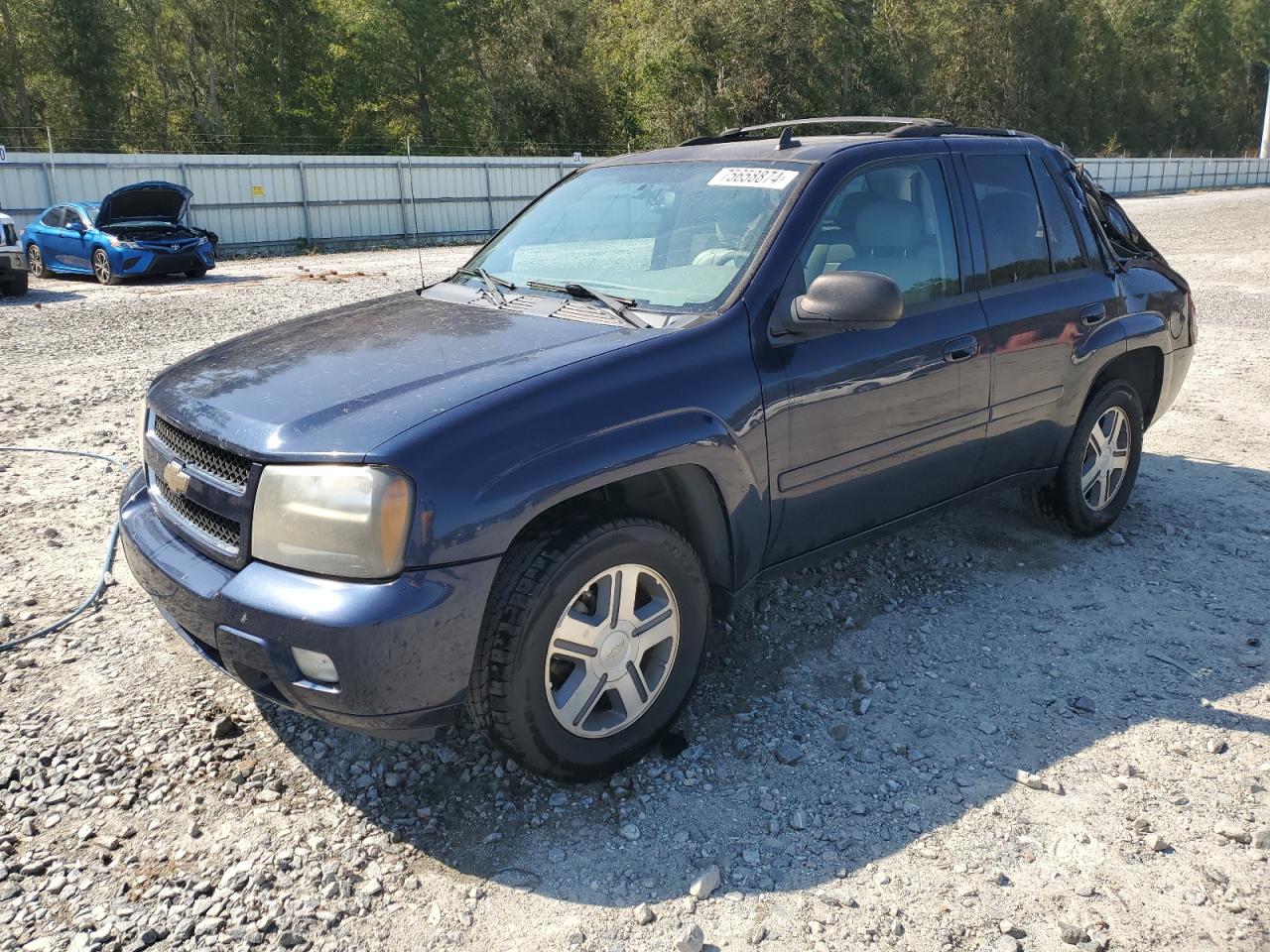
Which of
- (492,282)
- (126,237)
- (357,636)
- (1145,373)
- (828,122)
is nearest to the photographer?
(357,636)

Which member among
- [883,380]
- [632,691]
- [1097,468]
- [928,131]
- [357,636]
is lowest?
[632,691]

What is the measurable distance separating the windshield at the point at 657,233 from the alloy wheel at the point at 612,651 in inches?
37.8

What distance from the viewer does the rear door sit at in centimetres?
414

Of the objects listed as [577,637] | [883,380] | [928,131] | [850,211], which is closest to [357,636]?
[577,637]

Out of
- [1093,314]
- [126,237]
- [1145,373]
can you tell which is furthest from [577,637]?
[126,237]

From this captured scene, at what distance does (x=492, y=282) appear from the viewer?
3.98 metres

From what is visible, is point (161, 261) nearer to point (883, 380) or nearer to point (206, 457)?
point (206, 457)

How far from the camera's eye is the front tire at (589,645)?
277 centimetres

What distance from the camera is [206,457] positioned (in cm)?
298

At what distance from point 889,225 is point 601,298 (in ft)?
3.87

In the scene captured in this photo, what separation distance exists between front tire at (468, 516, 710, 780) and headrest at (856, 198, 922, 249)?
1.44 meters

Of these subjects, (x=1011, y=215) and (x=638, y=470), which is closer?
(x=638, y=470)

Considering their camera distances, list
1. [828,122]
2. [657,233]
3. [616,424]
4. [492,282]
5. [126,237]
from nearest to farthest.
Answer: [616,424]
[657,233]
[492,282]
[828,122]
[126,237]

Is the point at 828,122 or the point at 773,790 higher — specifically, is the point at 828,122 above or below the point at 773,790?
above
